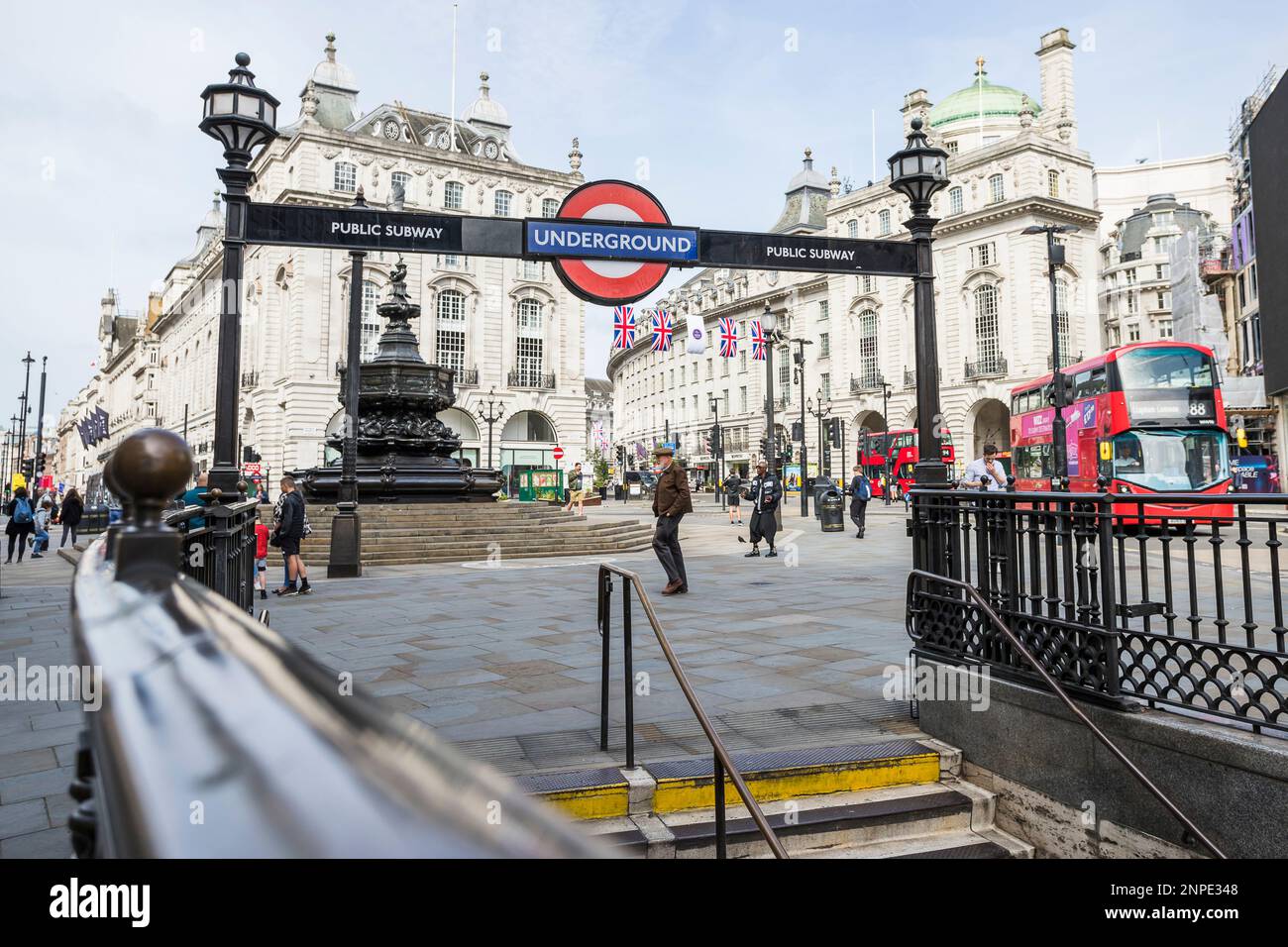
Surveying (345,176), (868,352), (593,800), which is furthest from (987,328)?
(593,800)

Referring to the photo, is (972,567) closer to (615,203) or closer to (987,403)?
(615,203)

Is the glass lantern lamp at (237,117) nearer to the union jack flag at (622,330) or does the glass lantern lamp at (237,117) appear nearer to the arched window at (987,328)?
the union jack flag at (622,330)

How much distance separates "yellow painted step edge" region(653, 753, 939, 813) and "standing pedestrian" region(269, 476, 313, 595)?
303 inches

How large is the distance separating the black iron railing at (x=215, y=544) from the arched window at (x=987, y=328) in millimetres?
48378

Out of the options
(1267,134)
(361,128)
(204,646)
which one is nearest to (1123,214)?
(1267,134)

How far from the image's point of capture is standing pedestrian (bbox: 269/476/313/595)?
10.1 metres

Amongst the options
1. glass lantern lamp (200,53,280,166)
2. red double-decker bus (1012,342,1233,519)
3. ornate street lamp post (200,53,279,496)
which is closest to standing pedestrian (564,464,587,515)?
red double-decker bus (1012,342,1233,519)

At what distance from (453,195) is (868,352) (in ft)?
96.2

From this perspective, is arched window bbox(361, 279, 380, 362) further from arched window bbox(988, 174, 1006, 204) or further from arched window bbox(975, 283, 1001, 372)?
arched window bbox(988, 174, 1006, 204)

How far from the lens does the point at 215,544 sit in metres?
4.31

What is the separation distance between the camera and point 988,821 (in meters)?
4.21
